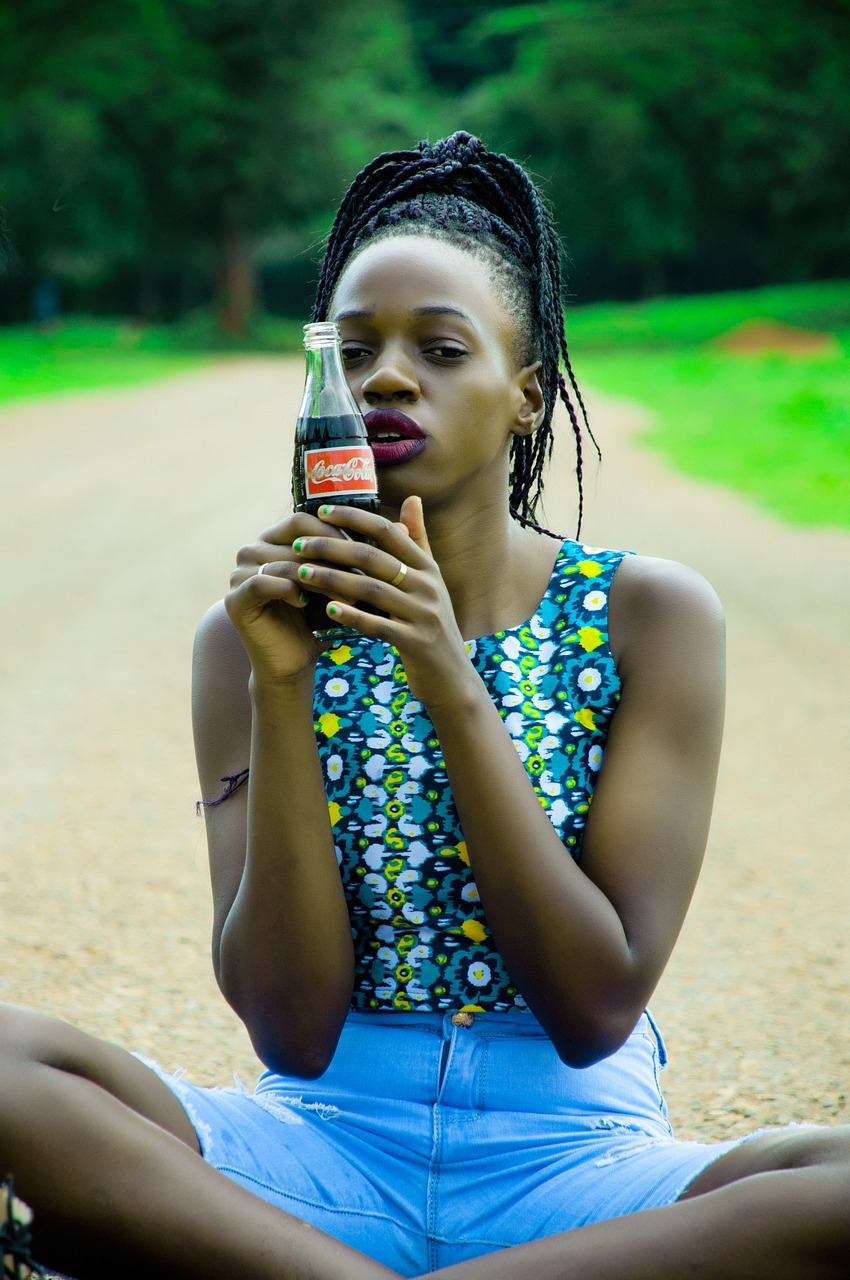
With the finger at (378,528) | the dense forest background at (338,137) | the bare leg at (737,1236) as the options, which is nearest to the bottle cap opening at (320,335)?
the finger at (378,528)

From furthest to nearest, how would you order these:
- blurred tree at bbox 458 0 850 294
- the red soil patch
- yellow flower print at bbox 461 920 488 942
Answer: blurred tree at bbox 458 0 850 294 < the red soil patch < yellow flower print at bbox 461 920 488 942

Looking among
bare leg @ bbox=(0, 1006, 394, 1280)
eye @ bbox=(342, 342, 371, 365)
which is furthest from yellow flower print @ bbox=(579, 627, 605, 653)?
bare leg @ bbox=(0, 1006, 394, 1280)

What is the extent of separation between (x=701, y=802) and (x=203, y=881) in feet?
10.4

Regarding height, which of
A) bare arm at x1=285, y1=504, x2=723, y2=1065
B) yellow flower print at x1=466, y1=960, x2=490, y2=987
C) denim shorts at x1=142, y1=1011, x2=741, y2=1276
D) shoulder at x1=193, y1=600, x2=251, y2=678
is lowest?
denim shorts at x1=142, y1=1011, x2=741, y2=1276

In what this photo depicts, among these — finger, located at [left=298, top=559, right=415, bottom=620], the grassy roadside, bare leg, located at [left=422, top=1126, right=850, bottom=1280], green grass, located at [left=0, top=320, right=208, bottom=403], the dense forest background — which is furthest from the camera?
the dense forest background

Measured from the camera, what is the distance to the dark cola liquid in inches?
85.7

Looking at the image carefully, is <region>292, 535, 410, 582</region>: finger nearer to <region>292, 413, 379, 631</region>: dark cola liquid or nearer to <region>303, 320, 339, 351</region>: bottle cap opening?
<region>292, 413, 379, 631</region>: dark cola liquid

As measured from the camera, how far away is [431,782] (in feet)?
7.89

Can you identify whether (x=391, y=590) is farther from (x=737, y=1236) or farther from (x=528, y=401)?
(x=737, y=1236)

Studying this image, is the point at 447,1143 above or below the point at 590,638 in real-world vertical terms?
below

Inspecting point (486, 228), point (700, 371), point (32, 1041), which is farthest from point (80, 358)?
point (32, 1041)

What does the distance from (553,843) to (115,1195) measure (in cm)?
77

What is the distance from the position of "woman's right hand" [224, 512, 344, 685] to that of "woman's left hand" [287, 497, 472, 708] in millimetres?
21

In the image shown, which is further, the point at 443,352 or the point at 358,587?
the point at 443,352
